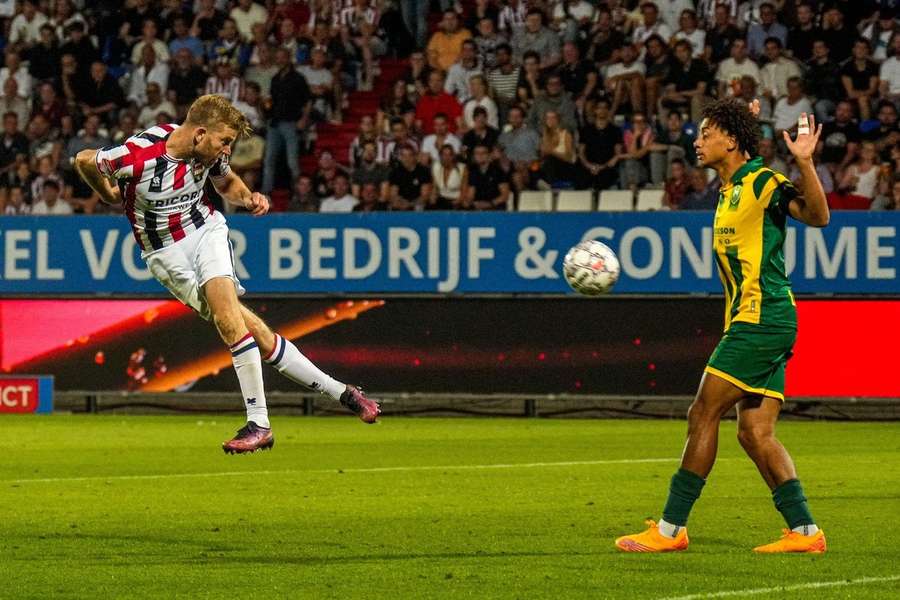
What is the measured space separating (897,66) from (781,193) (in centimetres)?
1450

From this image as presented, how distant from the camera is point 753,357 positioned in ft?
27.9

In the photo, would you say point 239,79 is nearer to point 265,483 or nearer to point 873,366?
point 873,366

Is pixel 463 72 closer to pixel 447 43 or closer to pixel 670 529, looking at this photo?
pixel 447 43

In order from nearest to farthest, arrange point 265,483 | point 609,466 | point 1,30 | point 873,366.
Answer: point 265,483
point 609,466
point 873,366
point 1,30

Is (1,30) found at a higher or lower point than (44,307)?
higher

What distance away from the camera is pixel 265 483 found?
13.1 meters

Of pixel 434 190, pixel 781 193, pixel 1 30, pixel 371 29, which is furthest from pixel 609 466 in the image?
pixel 1 30

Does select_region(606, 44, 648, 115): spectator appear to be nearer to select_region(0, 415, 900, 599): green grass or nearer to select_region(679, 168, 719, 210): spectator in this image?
select_region(679, 168, 719, 210): spectator

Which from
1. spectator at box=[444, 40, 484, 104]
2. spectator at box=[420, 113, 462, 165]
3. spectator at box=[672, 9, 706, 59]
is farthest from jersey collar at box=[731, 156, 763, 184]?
spectator at box=[444, 40, 484, 104]

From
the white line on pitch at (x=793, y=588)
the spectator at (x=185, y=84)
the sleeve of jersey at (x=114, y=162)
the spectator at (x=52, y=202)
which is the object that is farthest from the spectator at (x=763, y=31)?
the white line on pitch at (x=793, y=588)

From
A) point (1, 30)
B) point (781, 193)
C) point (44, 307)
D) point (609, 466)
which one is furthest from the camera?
point (1, 30)

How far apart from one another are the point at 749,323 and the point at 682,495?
0.91 meters

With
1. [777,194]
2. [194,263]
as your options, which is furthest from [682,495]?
[194,263]

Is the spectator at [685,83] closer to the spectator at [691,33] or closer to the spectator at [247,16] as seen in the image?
the spectator at [691,33]
